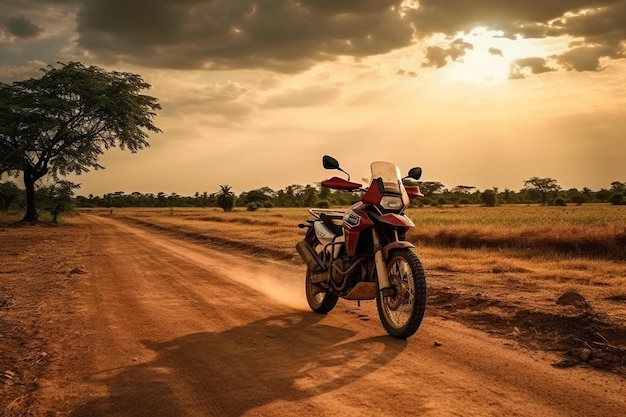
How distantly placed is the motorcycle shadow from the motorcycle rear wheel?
949 millimetres

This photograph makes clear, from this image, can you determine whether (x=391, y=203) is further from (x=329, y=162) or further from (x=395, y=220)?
(x=329, y=162)

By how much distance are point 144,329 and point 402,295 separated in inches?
125

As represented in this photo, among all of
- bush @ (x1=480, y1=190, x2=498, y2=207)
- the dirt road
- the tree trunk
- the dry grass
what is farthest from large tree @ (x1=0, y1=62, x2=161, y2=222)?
bush @ (x1=480, y1=190, x2=498, y2=207)

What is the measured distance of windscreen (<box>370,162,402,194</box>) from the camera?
6227 mm

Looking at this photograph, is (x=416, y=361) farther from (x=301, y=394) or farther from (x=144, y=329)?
(x=144, y=329)

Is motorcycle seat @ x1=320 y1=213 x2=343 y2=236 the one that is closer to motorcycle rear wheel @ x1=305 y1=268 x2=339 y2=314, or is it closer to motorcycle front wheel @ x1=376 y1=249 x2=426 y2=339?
motorcycle rear wheel @ x1=305 y1=268 x2=339 y2=314

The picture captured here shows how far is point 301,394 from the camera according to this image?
13.2 ft

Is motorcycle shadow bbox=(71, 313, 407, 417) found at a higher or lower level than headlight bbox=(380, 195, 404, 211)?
lower

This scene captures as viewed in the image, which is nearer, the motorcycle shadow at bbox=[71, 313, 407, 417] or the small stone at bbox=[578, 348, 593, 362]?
the motorcycle shadow at bbox=[71, 313, 407, 417]

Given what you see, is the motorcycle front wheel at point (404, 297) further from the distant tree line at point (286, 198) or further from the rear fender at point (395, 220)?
the distant tree line at point (286, 198)

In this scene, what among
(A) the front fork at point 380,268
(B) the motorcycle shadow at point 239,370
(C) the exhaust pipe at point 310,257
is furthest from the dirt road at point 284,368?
(C) the exhaust pipe at point 310,257

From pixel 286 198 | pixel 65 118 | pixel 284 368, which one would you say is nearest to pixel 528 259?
pixel 284 368

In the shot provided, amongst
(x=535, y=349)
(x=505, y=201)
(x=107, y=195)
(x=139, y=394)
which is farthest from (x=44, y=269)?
(x=107, y=195)

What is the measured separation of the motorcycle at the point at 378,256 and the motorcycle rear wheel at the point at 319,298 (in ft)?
0.05
